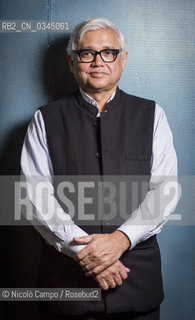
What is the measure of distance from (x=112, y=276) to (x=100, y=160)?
0.43 meters

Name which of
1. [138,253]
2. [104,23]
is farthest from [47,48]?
[138,253]

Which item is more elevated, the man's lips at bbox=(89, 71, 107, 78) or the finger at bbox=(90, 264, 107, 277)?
the man's lips at bbox=(89, 71, 107, 78)

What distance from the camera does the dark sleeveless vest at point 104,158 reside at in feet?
5.03

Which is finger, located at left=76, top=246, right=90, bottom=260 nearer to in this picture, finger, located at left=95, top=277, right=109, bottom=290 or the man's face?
finger, located at left=95, top=277, right=109, bottom=290

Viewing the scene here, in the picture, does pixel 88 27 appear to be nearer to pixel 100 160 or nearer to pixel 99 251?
pixel 100 160

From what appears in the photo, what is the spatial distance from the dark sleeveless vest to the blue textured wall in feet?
0.99

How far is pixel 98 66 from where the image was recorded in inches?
60.4

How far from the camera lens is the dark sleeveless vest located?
5.03ft

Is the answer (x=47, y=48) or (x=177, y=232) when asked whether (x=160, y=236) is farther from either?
(x=47, y=48)

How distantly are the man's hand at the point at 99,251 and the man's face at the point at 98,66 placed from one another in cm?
58

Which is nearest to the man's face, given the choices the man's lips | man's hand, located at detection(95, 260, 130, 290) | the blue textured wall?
the man's lips

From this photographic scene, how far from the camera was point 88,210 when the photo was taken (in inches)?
61.5

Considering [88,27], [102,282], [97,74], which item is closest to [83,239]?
[102,282]

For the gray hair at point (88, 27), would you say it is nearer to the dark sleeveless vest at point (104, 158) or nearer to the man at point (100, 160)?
the man at point (100, 160)
